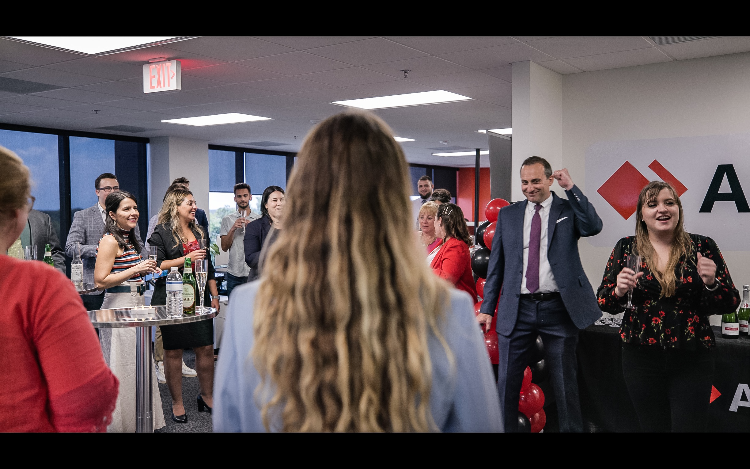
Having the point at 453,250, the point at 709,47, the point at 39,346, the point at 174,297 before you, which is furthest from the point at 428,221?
the point at 39,346

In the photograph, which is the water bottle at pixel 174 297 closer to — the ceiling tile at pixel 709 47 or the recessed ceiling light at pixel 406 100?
the ceiling tile at pixel 709 47

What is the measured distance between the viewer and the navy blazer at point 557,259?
3246 millimetres

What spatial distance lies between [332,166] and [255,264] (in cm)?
358

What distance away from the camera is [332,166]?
0.93 m

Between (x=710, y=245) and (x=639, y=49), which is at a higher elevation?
(x=639, y=49)

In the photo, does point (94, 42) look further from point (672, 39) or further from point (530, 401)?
point (672, 39)

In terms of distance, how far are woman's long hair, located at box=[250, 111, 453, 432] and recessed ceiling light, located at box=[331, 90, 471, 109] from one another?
556cm

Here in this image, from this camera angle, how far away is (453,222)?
3.71 m

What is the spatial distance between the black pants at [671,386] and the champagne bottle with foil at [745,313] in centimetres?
149

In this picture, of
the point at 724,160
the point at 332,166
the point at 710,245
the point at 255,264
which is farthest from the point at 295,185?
the point at 724,160

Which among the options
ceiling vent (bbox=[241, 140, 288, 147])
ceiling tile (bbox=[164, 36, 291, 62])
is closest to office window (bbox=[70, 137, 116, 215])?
ceiling vent (bbox=[241, 140, 288, 147])

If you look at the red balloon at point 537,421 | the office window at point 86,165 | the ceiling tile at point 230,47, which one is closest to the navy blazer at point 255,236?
the ceiling tile at point 230,47

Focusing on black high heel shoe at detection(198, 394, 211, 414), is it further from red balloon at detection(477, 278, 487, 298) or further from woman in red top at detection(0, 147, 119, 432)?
woman in red top at detection(0, 147, 119, 432)
